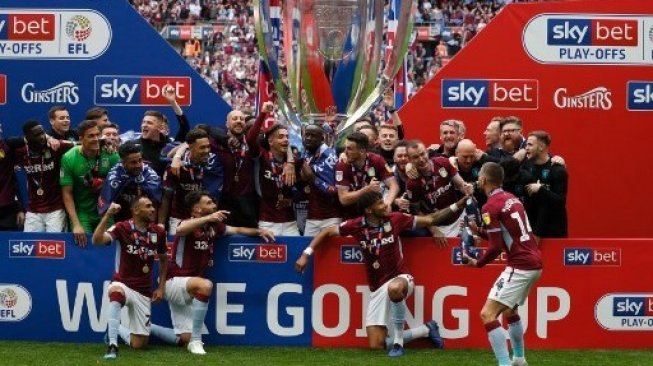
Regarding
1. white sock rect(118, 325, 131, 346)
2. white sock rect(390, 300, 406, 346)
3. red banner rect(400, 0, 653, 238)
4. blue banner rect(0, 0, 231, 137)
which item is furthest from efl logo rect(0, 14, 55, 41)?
white sock rect(390, 300, 406, 346)

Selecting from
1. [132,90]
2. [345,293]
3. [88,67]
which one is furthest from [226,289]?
[88,67]

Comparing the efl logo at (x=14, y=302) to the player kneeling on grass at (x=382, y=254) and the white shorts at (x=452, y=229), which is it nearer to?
the player kneeling on grass at (x=382, y=254)

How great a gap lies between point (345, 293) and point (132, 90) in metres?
4.27

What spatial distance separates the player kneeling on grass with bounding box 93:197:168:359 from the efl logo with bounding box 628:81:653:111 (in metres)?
5.95

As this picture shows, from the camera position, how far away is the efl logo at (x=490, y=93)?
15.7m

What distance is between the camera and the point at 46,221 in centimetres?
1291

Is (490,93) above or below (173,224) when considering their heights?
above

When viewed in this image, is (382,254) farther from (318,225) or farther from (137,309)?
(137,309)

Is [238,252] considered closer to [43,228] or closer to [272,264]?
[272,264]

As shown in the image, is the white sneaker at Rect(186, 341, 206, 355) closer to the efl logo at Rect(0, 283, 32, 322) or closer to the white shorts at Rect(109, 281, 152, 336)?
the white shorts at Rect(109, 281, 152, 336)

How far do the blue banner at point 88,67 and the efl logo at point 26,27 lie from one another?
0.01 metres

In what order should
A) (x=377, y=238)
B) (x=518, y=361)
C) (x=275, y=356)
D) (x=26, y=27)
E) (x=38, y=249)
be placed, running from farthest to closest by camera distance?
(x=26, y=27)
(x=38, y=249)
(x=377, y=238)
(x=275, y=356)
(x=518, y=361)

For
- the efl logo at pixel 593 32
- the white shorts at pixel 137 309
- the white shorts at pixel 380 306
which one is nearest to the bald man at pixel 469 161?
the white shorts at pixel 380 306

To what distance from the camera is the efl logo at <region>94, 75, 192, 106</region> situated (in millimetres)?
15602
